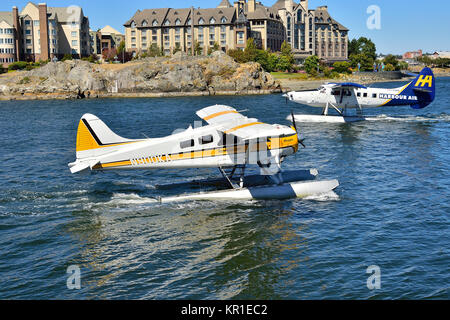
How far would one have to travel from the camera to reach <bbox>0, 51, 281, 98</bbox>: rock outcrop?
98369 millimetres

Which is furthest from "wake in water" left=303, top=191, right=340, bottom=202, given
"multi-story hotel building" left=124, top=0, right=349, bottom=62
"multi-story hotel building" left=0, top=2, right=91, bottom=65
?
"multi-story hotel building" left=124, top=0, right=349, bottom=62

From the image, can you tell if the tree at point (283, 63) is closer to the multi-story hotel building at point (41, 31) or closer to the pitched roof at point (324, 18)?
the pitched roof at point (324, 18)

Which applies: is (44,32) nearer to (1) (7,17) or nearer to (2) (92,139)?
(1) (7,17)

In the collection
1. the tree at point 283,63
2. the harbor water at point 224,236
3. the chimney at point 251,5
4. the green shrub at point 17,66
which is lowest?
the harbor water at point 224,236

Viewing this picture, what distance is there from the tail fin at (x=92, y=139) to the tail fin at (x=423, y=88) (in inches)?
1433

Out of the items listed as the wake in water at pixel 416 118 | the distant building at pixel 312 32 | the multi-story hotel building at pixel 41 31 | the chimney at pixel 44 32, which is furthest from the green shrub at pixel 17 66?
the distant building at pixel 312 32

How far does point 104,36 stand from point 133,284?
556ft

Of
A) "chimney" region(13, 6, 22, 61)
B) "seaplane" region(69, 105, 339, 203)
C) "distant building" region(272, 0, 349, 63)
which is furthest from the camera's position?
"distant building" region(272, 0, 349, 63)

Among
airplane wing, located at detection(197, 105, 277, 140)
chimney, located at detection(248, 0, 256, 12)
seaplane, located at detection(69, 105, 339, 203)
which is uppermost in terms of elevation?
chimney, located at detection(248, 0, 256, 12)

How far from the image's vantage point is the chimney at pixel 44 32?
12285 centimetres

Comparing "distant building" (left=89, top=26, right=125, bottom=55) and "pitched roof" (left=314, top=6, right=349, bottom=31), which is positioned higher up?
"pitched roof" (left=314, top=6, right=349, bottom=31)

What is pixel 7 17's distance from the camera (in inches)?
4835

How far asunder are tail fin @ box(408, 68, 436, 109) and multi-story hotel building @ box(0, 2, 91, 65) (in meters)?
103

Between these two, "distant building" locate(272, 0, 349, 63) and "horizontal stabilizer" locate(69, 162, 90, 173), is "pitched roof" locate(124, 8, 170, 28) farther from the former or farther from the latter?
"horizontal stabilizer" locate(69, 162, 90, 173)
